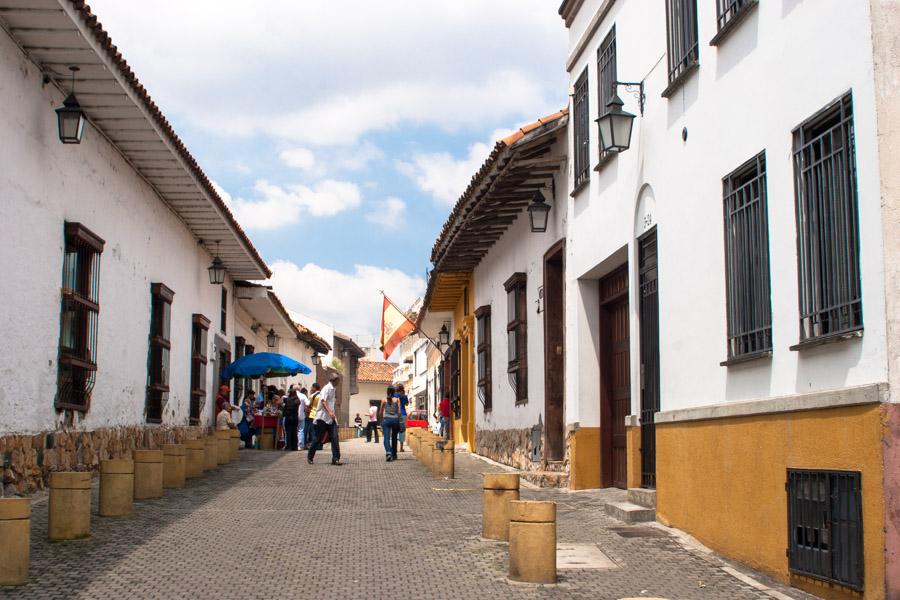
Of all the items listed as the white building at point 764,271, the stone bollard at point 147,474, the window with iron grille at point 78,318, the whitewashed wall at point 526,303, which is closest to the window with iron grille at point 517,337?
the whitewashed wall at point 526,303

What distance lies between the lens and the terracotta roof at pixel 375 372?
73562 millimetres

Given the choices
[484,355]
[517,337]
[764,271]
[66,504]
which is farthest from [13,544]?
[484,355]

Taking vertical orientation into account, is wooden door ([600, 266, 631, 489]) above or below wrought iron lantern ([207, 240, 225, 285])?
below

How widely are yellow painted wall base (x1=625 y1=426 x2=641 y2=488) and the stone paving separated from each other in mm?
471

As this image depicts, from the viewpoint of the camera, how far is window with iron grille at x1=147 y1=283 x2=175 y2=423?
58.1 ft

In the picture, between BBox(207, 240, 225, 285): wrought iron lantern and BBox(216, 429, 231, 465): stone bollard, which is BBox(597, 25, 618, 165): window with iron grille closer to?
BBox(216, 429, 231, 465): stone bollard

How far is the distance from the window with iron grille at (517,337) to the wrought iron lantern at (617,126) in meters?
6.47

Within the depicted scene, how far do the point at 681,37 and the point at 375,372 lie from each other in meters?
65.7

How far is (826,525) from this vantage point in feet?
21.4

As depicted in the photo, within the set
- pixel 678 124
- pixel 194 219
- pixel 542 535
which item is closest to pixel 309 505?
pixel 542 535

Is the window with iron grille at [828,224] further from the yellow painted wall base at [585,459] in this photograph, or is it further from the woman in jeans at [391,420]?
the woman in jeans at [391,420]

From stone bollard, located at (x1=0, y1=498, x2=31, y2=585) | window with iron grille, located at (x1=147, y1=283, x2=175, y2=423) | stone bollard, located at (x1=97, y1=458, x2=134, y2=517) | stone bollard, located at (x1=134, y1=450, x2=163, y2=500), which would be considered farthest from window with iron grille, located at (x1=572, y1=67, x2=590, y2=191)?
stone bollard, located at (x1=0, y1=498, x2=31, y2=585)

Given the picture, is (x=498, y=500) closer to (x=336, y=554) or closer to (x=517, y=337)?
(x=336, y=554)

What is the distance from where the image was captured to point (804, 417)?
687 cm
